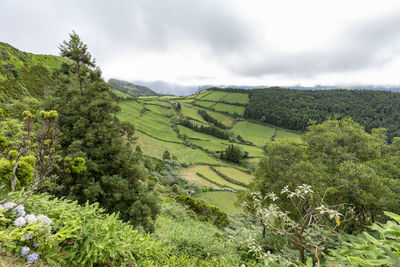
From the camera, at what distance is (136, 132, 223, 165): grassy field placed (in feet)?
180

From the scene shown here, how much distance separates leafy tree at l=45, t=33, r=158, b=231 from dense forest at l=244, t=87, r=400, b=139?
110680 millimetres

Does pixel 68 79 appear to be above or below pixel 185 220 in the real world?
above

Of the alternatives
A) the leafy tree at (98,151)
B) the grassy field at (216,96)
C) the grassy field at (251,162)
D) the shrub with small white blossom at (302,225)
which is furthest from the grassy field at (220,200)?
the grassy field at (216,96)

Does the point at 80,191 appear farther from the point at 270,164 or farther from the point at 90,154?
the point at 270,164

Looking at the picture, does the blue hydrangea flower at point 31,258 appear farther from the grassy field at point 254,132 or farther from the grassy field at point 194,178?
the grassy field at point 254,132

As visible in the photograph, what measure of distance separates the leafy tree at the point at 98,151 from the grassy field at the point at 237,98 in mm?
142278

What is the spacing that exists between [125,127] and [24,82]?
2546cm

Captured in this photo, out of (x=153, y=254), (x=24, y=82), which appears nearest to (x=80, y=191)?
(x=153, y=254)

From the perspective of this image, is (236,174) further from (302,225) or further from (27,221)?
(27,221)

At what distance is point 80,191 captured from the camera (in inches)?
374

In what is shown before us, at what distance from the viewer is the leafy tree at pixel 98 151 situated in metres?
9.40

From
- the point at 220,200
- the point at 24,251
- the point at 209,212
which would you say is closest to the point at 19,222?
the point at 24,251

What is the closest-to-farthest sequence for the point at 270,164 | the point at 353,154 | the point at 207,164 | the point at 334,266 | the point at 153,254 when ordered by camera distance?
the point at 334,266 → the point at 153,254 → the point at 353,154 → the point at 270,164 → the point at 207,164

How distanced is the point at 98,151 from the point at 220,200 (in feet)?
104
